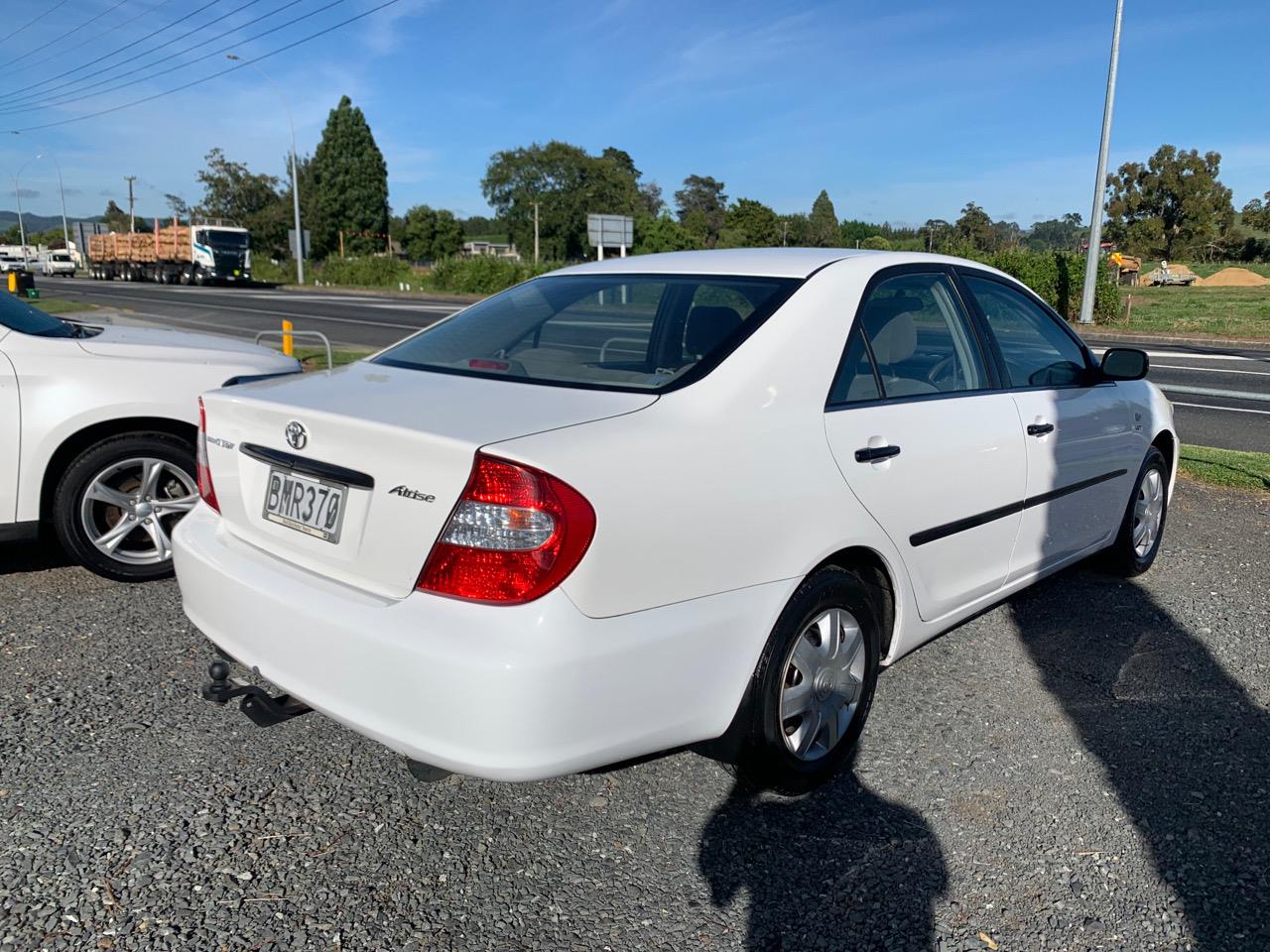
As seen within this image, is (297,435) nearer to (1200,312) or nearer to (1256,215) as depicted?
(1200,312)

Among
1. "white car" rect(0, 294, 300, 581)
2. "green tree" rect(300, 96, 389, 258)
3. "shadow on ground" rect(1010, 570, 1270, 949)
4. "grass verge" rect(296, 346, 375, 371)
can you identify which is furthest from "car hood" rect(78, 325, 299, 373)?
"green tree" rect(300, 96, 389, 258)

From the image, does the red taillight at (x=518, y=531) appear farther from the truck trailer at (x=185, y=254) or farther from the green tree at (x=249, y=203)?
the green tree at (x=249, y=203)

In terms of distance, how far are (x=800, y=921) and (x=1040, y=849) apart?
76 centimetres

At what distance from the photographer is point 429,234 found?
9481 centimetres

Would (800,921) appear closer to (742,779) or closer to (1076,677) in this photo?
(742,779)

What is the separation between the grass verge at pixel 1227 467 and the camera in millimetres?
6891

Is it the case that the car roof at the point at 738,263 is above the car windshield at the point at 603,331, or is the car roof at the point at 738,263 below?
above

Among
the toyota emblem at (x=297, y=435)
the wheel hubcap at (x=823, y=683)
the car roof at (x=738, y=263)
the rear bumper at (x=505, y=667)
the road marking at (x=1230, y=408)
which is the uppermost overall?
the car roof at (x=738, y=263)

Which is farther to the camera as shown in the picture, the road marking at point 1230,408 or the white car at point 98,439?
the road marking at point 1230,408

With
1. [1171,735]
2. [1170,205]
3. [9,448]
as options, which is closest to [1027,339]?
[1171,735]

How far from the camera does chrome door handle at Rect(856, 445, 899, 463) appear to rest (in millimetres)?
2877

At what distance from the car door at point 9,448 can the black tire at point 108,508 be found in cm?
17

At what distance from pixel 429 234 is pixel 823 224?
3839cm

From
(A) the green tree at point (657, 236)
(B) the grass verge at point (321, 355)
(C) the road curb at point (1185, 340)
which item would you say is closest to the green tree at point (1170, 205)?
(A) the green tree at point (657, 236)
